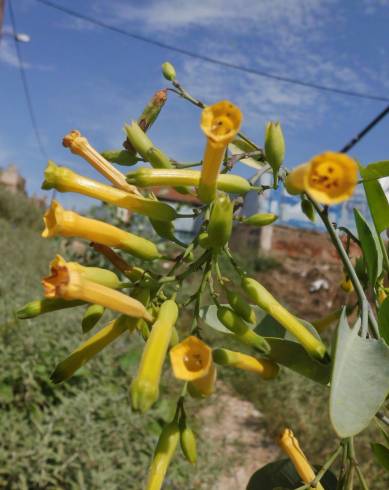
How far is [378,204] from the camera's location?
714 millimetres

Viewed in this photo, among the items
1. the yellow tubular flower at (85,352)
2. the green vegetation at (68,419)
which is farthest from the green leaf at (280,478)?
the green vegetation at (68,419)

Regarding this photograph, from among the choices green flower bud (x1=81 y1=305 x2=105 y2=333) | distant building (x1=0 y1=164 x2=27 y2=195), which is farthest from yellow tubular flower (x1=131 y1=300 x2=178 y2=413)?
distant building (x1=0 y1=164 x2=27 y2=195)

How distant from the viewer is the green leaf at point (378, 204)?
0.71 metres

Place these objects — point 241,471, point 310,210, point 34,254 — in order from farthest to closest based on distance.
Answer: point 34,254 → point 241,471 → point 310,210

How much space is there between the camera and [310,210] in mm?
636

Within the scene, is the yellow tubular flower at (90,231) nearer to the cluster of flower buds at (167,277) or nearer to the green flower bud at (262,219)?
the cluster of flower buds at (167,277)

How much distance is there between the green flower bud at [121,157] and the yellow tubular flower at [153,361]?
0.76ft

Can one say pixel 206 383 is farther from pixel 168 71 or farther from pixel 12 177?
pixel 12 177

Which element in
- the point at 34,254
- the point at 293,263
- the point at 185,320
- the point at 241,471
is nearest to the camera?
the point at 241,471

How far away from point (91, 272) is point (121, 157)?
20cm

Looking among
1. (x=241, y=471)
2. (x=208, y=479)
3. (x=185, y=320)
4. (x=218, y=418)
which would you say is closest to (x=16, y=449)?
(x=208, y=479)

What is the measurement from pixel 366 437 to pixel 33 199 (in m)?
9.20

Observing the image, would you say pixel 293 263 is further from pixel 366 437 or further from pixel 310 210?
pixel 310 210

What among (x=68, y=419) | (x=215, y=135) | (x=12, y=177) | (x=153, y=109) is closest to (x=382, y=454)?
(x=215, y=135)
